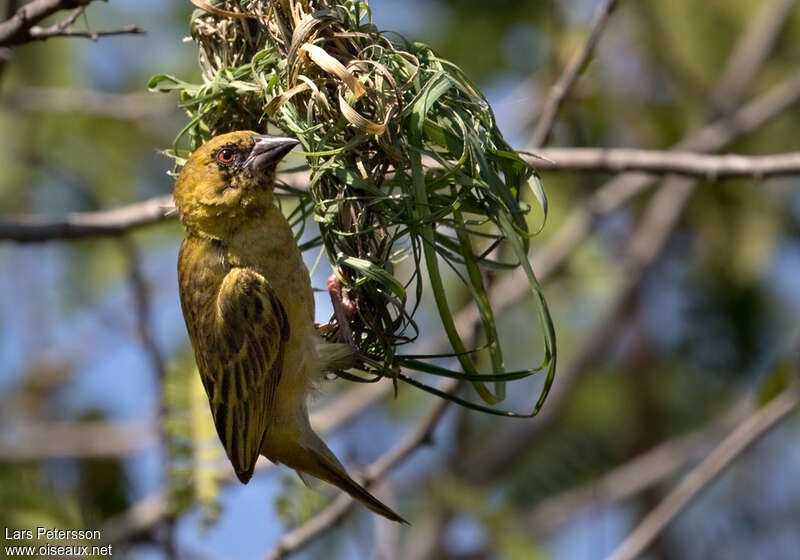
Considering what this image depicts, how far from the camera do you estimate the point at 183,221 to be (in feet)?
11.2

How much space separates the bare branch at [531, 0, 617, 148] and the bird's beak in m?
1.14

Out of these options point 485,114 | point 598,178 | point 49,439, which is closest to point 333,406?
point 49,439

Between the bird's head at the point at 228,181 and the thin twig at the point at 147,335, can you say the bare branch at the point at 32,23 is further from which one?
the thin twig at the point at 147,335

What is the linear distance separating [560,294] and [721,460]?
3.50 meters

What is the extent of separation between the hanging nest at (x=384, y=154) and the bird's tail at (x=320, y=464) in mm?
432

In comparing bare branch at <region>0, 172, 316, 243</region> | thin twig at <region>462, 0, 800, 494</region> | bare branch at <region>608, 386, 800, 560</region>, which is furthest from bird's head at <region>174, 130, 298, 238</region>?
thin twig at <region>462, 0, 800, 494</region>

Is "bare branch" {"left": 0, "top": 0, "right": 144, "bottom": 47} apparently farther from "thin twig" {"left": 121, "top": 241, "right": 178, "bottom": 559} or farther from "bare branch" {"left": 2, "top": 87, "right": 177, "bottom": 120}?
"bare branch" {"left": 2, "top": 87, "right": 177, "bottom": 120}

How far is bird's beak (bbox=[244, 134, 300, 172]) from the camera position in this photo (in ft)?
9.93

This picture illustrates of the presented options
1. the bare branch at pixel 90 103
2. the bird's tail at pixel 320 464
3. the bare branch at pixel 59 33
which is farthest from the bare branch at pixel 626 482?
the bare branch at pixel 59 33

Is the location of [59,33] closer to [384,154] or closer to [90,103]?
[384,154]

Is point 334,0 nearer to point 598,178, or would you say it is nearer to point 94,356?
point 598,178

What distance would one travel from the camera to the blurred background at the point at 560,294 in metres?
5.42

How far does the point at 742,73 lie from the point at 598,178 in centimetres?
128

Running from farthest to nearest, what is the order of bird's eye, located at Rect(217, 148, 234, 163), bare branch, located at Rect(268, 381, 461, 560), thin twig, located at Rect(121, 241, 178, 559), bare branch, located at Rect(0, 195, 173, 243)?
1. thin twig, located at Rect(121, 241, 178, 559)
2. bare branch, located at Rect(0, 195, 173, 243)
3. bare branch, located at Rect(268, 381, 461, 560)
4. bird's eye, located at Rect(217, 148, 234, 163)
